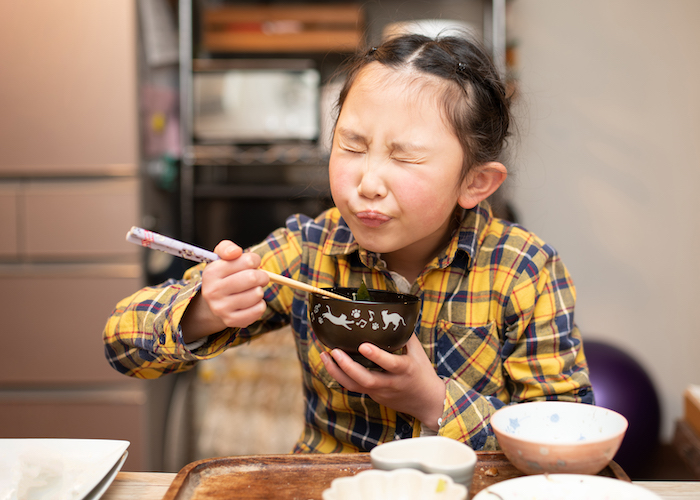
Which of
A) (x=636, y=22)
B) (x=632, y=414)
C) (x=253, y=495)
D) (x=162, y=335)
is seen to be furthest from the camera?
(x=636, y=22)

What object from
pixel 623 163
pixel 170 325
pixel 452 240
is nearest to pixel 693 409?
pixel 623 163

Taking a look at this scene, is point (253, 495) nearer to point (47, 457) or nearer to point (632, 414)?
point (47, 457)

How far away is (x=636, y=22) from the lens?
2480mm

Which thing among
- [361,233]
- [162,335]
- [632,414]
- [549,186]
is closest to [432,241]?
[361,233]

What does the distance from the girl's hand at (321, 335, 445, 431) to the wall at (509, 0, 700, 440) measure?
1.83 metres

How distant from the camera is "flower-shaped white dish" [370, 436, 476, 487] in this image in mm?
539

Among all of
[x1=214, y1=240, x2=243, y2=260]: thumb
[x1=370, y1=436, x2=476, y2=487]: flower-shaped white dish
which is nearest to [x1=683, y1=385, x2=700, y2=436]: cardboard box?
[x1=370, y1=436, x2=476, y2=487]: flower-shaped white dish

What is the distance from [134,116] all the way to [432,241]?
148cm

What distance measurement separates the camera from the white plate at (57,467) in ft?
2.10

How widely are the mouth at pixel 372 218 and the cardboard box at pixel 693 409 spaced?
1.76 m

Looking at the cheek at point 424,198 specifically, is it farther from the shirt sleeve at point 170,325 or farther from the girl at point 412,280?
the shirt sleeve at point 170,325

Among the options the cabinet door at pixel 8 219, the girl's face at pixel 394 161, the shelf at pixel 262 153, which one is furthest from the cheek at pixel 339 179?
the cabinet door at pixel 8 219

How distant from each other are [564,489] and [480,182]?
544mm

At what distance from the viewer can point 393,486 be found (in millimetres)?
523
